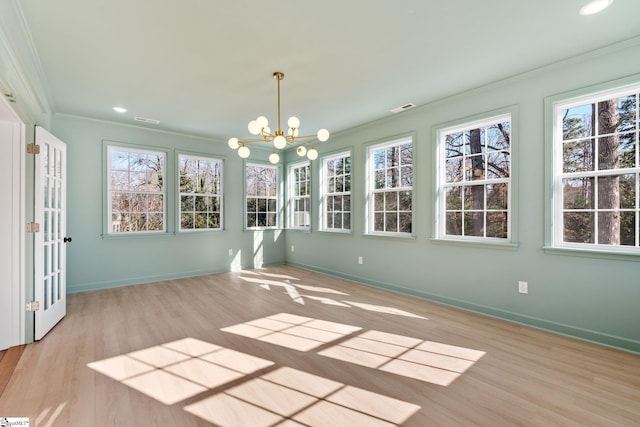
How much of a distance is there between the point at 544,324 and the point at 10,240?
17.9 feet

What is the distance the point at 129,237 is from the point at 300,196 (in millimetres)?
3406

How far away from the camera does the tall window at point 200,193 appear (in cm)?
570

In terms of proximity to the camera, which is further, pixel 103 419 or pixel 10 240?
pixel 10 240

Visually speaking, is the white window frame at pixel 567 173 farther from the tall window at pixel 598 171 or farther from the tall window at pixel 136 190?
the tall window at pixel 136 190

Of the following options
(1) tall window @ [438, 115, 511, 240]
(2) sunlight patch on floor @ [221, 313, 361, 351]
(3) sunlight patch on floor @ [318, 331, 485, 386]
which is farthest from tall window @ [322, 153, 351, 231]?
(3) sunlight patch on floor @ [318, 331, 485, 386]

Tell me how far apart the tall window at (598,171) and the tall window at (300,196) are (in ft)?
14.4

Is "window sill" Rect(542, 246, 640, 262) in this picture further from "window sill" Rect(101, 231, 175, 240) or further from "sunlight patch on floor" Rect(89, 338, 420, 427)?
"window sill" Rect(101, 231, 175, 240)

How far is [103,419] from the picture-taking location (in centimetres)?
180

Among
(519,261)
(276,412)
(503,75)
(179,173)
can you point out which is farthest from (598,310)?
(179,173)

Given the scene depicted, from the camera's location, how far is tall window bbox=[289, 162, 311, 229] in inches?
258

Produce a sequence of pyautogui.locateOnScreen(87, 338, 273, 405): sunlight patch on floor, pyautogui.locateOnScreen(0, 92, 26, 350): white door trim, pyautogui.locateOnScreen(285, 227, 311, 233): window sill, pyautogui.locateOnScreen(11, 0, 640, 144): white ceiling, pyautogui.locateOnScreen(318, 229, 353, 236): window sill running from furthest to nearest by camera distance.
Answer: pyautogui.locateOnScreen(285, 227, 311, 233): window sill < pyautogui.locateOnScreen(318, 229, 353, 236): window sill < pyautogui.locateOnScreen(0, 92, 26, 350): white door trim < pyautogui.locateOnScreen(11, 0, 640, 144): white ceiling < pyautogui.locateOnScreen(87, 338, 273, 405): sunlight patch on floor

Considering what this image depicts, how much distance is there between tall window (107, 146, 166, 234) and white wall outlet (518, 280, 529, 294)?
563 cm

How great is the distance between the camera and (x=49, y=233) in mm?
3250

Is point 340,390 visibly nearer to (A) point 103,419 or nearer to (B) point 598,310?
(A) point 103,419
